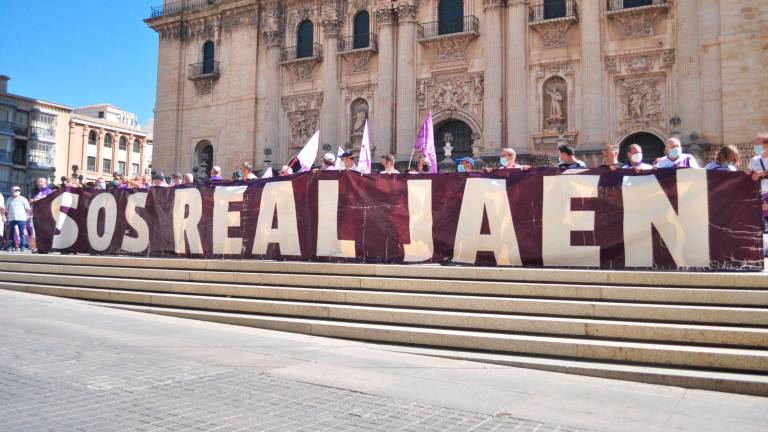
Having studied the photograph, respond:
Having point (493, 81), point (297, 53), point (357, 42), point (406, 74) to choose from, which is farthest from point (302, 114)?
→ point (493, 81)

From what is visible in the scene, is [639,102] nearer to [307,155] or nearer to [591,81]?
[591,81]

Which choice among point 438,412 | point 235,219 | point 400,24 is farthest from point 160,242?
point 400,24

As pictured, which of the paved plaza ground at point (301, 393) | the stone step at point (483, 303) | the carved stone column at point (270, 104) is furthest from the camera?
the carved stone column at point (270, 104)

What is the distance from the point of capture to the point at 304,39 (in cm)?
3391

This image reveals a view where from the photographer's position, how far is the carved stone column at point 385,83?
97.9ft

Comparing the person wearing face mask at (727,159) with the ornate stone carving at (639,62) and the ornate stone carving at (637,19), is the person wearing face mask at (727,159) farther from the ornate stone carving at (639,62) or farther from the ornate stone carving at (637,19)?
the ornate stone carving at (637,19)

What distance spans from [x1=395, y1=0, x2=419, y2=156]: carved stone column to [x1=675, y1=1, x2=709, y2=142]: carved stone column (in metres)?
12.0

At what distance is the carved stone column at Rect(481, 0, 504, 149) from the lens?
88.6ft

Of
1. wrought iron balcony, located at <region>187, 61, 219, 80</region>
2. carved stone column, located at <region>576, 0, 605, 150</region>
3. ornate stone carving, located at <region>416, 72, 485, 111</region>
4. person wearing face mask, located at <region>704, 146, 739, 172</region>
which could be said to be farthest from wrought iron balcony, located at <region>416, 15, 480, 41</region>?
person wearing face mask, located at <region>704, 146, 739, 172</region>

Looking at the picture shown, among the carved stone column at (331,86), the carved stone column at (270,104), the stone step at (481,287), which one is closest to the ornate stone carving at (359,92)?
the carved stone column at (331,86)

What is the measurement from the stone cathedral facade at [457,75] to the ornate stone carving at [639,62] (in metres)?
0.04

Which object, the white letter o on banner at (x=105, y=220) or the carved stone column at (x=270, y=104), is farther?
the carved stone column at (x=270, y=104)

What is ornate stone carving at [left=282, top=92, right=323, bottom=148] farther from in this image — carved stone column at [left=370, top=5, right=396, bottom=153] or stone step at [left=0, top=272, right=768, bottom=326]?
stone step at [left=0, top=272, right=768, bottom=326]

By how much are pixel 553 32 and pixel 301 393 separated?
24794 mm
